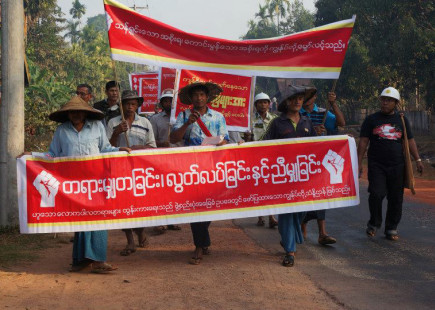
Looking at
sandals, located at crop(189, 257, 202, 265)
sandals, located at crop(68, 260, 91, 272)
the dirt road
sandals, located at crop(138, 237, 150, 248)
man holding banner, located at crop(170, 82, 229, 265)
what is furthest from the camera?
sandals, located at crop(138, 237, 150, 248)

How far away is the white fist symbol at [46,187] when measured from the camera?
679 centimetres

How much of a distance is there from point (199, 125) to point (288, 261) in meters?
1.79

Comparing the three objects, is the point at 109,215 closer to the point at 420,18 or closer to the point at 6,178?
the point at 6,178

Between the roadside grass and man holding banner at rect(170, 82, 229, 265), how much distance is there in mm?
1975

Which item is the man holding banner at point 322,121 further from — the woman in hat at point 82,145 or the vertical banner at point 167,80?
the vertical banner at point 167,80

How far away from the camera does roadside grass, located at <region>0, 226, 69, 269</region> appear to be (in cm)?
766

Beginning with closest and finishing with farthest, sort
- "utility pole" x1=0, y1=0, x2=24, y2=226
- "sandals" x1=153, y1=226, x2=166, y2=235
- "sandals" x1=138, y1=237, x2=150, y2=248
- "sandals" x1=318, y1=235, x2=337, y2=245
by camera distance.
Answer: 1. "sandals" x1=318, y1=235, x2=337, y2=245
2. "sandals" x1=138, y1=237, x2=150, y2=248
3. "utility pole" x1=0, y1=0, x2=24, y2=226
4. "sandals" x1=153, y1=226, x2=166, y2=235

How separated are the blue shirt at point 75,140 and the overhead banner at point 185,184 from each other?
0.30 ft

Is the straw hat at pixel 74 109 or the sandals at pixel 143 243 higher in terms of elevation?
the straw hat at pixel 74 109

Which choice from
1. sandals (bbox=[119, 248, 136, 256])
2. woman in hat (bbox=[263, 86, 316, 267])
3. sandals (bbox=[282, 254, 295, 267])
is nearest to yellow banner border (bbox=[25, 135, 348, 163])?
woman in hat (bbox=[263, 86, 316, 267])

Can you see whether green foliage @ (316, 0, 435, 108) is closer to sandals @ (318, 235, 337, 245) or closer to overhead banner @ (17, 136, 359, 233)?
sandals @ (318, 235, 337, 245)

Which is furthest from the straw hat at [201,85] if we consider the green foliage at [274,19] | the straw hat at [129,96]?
the green foliage at [274,19]

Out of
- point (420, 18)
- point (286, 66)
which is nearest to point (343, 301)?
point (286, 66)

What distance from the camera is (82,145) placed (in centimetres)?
687
